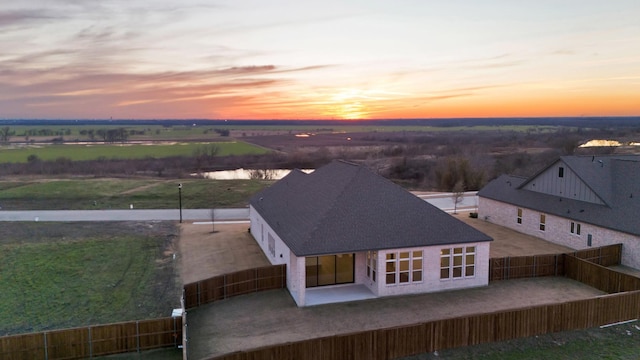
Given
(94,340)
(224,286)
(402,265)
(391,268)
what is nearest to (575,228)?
(402,265)

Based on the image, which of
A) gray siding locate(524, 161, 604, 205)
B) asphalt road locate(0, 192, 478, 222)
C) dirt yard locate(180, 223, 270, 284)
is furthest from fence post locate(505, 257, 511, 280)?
asphalt road locate(0, 192, 478, 222)

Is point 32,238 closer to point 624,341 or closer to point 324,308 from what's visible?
point 324,308

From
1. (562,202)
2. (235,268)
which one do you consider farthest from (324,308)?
(562,202)

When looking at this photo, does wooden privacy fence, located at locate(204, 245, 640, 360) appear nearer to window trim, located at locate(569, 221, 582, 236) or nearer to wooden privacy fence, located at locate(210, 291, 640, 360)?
wooden privacy fence, located at locate(210, 291, 640, 360)

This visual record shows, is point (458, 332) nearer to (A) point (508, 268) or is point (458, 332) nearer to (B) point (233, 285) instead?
(A) point (508, 268)

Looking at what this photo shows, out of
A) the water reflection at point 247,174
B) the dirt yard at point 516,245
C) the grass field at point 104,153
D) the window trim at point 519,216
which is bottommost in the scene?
the water reflection at point 247,174

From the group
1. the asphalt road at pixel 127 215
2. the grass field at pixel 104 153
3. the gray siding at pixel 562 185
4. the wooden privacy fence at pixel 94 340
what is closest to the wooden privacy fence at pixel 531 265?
the gray siding at pixel 562 185

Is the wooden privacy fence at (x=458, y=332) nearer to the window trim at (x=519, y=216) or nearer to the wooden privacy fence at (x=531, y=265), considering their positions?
the wooden privacy fence at (x=531, y=265)
